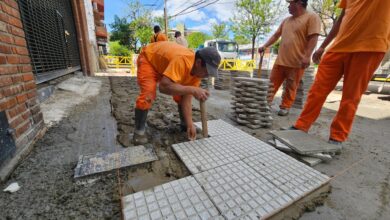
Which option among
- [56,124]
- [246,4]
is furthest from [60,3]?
[246,4]

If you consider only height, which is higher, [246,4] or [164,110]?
[246,4]

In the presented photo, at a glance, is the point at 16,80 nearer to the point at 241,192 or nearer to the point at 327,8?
the point at 241,192

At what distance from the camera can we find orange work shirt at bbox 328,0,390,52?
1.73 meters

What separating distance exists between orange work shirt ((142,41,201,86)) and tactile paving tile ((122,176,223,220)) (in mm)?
927

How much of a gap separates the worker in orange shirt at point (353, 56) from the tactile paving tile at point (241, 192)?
3.90 feet

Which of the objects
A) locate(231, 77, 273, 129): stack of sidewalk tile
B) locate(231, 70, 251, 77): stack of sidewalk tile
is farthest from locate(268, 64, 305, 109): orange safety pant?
locate(231, 70, 251, 77): stack of sidewalk tile

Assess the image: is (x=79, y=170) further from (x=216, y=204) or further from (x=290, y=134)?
(x=290, y=134)

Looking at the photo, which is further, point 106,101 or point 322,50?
point 106,101

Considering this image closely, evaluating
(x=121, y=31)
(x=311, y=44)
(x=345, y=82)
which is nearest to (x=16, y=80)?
(x=345, y=82)

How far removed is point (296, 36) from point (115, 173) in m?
3.18

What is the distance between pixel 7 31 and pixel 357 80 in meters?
3.20

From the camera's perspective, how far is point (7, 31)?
1.59 meters

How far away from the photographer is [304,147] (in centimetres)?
188

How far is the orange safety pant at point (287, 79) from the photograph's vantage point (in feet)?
10.5
